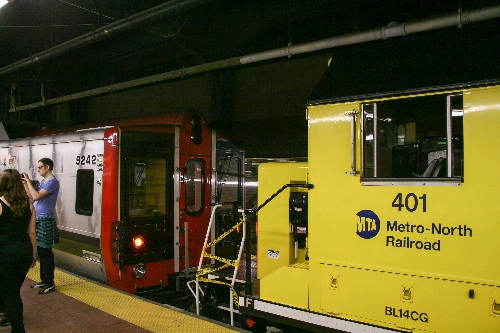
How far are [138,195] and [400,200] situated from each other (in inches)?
173

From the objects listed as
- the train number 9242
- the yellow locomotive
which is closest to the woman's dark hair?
the train number 9242

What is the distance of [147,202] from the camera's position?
6828 mm

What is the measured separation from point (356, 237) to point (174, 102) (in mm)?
10856

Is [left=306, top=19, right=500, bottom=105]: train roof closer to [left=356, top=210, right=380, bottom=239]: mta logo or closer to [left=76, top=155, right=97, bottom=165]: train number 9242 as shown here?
[left=356, top=210, right=380, bottom=239]: mta logo

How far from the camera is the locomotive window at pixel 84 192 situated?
6.94 metres

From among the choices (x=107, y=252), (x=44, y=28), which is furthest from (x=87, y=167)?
(x=44, y=28)

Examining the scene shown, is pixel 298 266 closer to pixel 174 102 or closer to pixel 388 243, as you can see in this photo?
pixel 388 243

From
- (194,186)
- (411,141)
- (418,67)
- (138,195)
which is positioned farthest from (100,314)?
(418,67)

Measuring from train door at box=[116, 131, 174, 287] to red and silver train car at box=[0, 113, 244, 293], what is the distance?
16 mm

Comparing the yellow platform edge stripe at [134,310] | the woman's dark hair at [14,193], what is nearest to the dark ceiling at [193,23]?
the woman's dark hair at [14,193]

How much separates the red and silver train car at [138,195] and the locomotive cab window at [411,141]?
386cm

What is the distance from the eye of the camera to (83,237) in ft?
23.1

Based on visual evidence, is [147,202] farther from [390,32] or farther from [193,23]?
[193,23]

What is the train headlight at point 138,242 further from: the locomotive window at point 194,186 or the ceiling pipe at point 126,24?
the ceiling pipe at point 126,24
